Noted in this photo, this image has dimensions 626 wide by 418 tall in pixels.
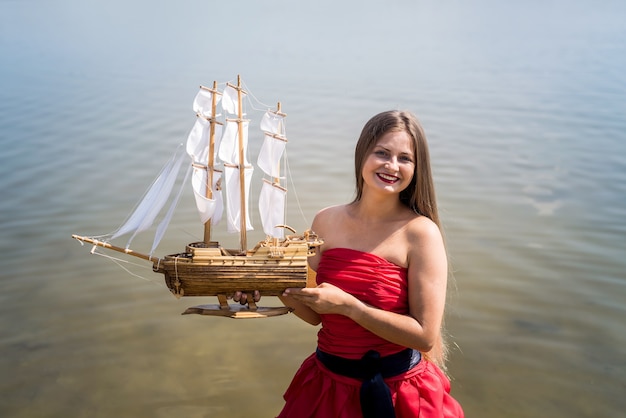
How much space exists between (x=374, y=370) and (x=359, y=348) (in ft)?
0.35

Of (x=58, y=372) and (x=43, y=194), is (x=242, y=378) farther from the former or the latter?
(x=43, y=194)

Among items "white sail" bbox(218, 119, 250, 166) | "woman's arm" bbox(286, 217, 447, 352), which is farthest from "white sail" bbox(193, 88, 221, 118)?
"woman's arm" bbox(286, 217, 447, 352)

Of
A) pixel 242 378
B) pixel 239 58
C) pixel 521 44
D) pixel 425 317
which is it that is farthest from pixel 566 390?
pixel 521 44

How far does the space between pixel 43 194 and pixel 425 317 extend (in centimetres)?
661

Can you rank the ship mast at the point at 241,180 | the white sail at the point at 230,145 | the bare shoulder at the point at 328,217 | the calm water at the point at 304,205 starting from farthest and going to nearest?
the calm water at the point at 304,205
the white sail at the point at 230,145
the bare shoulder at the point at 328,217
the ship mast at the point at 241,180

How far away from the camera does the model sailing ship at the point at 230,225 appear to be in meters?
2.84

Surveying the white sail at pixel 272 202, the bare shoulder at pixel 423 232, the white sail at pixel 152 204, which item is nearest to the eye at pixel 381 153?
the bare shoulder at pixel 423 232

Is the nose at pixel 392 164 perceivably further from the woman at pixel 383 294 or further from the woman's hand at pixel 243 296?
the woman's hand at pixel 243 296

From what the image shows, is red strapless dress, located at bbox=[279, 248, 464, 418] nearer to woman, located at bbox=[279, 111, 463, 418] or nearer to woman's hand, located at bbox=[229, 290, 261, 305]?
woman, located at bbox=[279, 111, 463, 418]

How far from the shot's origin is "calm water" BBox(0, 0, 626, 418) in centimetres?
497

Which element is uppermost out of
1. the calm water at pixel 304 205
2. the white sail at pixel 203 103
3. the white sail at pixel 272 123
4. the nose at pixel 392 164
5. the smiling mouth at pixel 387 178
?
the white sail at pixel 203 103

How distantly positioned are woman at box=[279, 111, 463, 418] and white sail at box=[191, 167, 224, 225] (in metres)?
0.51

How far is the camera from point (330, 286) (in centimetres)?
281

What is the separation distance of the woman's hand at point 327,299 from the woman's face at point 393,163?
459 mm
